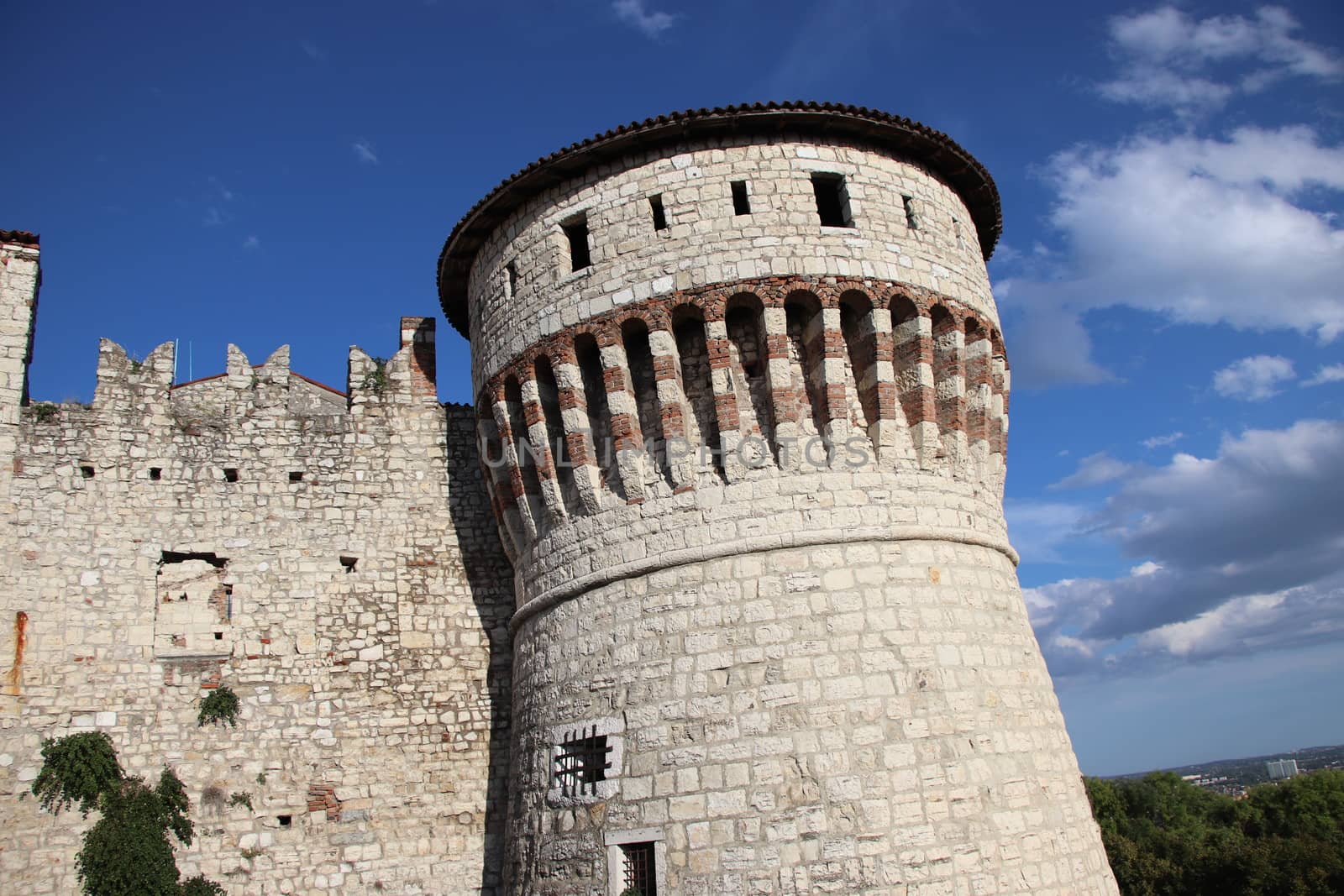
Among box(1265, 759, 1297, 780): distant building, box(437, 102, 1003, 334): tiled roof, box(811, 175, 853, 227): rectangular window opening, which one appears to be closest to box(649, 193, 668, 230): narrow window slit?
box(437, 102, 1003, 334): tiled roof

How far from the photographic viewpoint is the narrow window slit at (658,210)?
30.9ft

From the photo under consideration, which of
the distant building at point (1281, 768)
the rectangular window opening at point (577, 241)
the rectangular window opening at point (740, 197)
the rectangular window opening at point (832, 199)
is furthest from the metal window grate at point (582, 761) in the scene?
the distant building at point (1281, 768)

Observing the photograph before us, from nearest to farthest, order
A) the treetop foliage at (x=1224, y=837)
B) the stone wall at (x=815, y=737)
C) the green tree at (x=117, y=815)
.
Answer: the stone wall at (x=815, y=737) → the green tree at (x=117, y=815) → the treetop foliage at (x=1224, y=837)

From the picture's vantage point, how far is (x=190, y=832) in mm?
9641

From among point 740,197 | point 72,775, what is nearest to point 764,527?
point 740,197

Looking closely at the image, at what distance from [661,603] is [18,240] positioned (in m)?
9.35

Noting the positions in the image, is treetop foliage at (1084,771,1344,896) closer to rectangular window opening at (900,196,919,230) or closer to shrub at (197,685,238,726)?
rectangular window opening at (900,196,919,230)

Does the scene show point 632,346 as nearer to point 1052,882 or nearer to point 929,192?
point 929,192

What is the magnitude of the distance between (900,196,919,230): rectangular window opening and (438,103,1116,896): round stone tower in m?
0.06

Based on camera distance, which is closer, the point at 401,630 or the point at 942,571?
the point at 942,571

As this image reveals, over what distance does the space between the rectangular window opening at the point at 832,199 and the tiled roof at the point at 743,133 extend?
1.60 ft

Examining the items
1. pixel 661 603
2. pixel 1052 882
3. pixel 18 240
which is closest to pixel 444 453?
pixel 661 603

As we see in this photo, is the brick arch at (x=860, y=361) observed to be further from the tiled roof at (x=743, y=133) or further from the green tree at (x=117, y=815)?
the green tree at (x=117, y=815)

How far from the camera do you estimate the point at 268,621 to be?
422 inches
